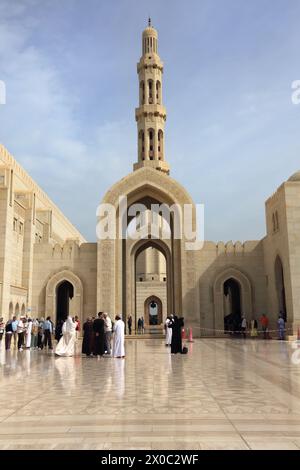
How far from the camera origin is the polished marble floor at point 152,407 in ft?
13.1

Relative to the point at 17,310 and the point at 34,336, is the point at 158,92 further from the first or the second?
the point at 34,336

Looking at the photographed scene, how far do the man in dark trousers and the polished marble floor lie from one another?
11.1ft

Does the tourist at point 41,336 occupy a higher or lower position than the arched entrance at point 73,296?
lower

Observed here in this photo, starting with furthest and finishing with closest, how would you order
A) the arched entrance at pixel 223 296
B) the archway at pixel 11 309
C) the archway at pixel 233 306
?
the archway at pixel 233 306 → the arched entrance at pixel 223 296 → the archway at pixel 11 309

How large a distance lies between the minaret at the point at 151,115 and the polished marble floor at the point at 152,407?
24192 mm

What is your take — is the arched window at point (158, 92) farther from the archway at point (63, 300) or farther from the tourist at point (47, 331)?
the tourist at point (47, 331)

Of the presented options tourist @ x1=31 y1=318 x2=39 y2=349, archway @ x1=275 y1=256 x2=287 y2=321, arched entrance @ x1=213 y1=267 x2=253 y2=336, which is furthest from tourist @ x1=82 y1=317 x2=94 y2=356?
archway @ x1=275 y1=256 x2=287 y2=321

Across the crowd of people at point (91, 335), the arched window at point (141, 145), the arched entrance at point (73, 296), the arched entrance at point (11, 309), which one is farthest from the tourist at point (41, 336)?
the arched window at point (141, 145)

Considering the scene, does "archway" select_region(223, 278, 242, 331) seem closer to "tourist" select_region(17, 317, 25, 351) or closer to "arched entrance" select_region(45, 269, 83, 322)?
"arched entrance" select_region(45, 269, 83, 322)

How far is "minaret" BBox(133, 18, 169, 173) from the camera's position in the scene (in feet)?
105

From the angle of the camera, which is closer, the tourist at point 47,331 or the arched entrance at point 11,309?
the tourist at point 47,331

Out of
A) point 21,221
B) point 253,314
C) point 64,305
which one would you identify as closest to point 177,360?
point 253,314
